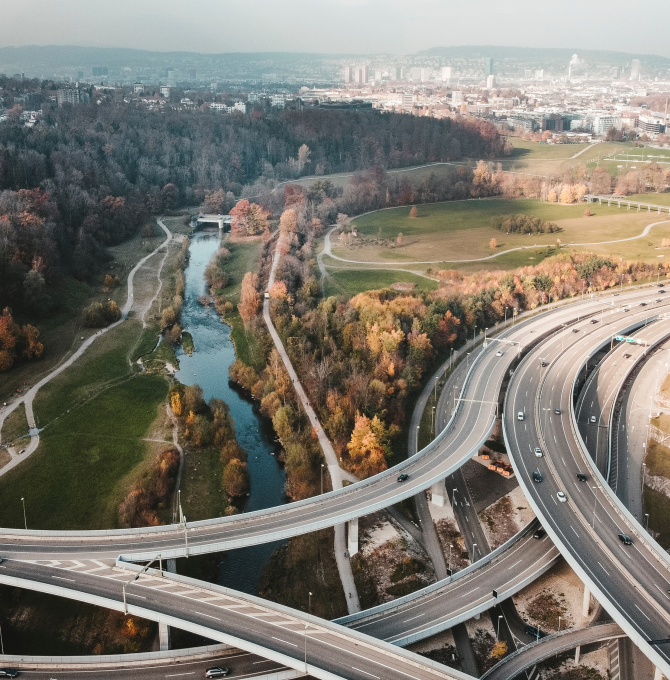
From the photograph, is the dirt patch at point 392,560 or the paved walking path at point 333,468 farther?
Result: the dirt patch at point 392,560

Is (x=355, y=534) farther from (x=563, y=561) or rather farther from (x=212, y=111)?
(x=212, y=111)

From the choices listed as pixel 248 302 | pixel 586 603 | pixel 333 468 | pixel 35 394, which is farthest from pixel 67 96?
pixel 586 603

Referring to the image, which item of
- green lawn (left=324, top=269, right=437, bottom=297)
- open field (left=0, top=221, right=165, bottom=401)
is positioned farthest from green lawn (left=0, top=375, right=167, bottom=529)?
→ green lawn (left=324, top=269, right=437, bottom=297)

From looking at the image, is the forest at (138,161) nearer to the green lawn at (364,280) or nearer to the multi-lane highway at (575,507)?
the green lawn at (364,280)

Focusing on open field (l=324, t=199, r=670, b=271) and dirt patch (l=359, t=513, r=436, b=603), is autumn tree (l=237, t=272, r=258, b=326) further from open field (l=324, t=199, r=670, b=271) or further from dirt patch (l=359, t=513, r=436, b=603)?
dirt patch (l=359, t=513, r=436, b=603)

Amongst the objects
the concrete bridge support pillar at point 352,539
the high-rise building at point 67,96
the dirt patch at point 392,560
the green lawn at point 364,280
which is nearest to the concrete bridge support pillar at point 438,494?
the dirt patch at point 392,560

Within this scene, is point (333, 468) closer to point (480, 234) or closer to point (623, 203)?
point (480, 234)
